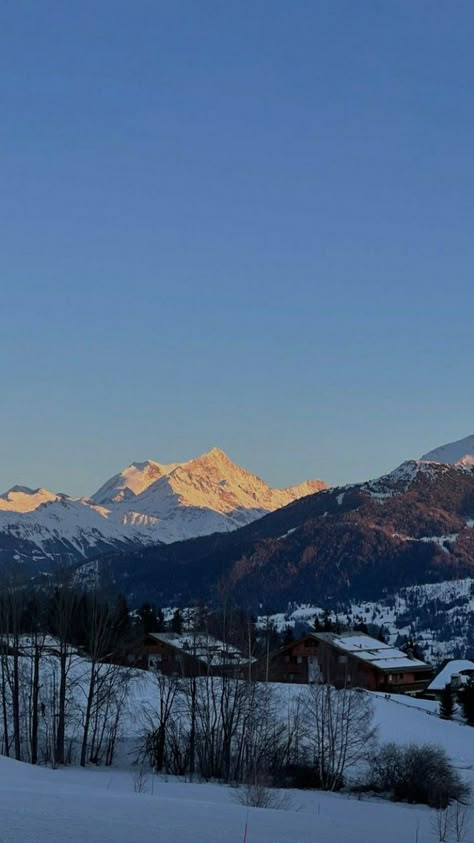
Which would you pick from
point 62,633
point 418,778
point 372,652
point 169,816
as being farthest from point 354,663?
point 169,816

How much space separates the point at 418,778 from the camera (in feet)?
173

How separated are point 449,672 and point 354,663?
2029cm

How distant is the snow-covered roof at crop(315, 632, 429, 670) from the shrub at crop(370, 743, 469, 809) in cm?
5970

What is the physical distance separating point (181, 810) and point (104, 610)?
41722mm

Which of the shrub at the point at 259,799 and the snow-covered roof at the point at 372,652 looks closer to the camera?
the shrub at the point at 259,799

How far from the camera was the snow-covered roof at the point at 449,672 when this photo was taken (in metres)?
121

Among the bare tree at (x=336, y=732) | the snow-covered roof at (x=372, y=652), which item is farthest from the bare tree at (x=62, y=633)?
the snow-covered roof at (x=372, y=652)

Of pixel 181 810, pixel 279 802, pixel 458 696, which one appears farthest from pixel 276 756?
pixel 458 696

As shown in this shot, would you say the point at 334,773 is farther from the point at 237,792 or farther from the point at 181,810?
the point at 181,810

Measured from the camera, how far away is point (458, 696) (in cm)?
9931

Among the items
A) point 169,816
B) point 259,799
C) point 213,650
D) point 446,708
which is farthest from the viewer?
point 446,708

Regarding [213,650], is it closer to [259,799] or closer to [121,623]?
[121,623]

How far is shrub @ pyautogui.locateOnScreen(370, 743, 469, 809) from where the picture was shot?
51.5m

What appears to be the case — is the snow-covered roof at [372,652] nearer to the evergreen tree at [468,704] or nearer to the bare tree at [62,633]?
the evergreen tree at [468,704]
